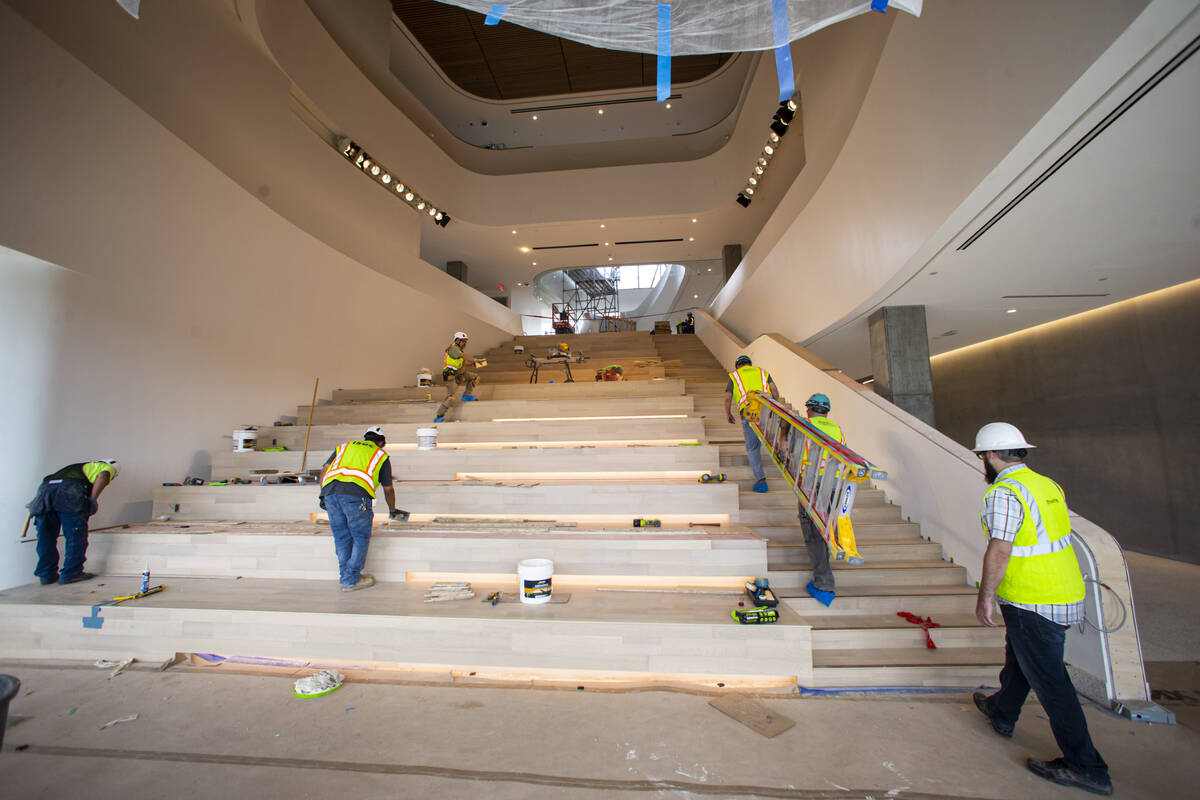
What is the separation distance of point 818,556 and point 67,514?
19.5 feet

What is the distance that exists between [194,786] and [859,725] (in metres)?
3.22

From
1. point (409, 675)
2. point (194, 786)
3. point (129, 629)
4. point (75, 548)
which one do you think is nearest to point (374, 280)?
point (75, 548)

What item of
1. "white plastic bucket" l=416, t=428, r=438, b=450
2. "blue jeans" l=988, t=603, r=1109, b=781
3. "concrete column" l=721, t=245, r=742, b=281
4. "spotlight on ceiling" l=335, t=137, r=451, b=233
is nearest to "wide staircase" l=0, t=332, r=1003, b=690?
"white plastic bucket" l=416, t=428, r=438, b=450

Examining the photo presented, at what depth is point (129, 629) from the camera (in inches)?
139

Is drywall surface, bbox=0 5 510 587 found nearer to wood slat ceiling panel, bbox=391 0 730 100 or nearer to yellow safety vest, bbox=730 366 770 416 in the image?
yellow safety vest, bbox=730 366 770 416

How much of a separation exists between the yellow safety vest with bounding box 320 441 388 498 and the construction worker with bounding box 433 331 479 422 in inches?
107

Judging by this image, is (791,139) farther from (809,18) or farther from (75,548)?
(75,548)

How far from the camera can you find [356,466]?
393 cm

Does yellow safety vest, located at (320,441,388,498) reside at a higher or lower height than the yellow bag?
higher

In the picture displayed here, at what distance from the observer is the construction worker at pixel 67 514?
13.3 ft

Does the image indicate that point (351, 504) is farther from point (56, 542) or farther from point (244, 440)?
point (244, 440)

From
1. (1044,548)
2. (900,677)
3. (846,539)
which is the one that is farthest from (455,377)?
(1044,548)

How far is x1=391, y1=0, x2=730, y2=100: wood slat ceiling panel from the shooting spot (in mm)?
11414

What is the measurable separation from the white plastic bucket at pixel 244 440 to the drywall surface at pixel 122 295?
249 mm
